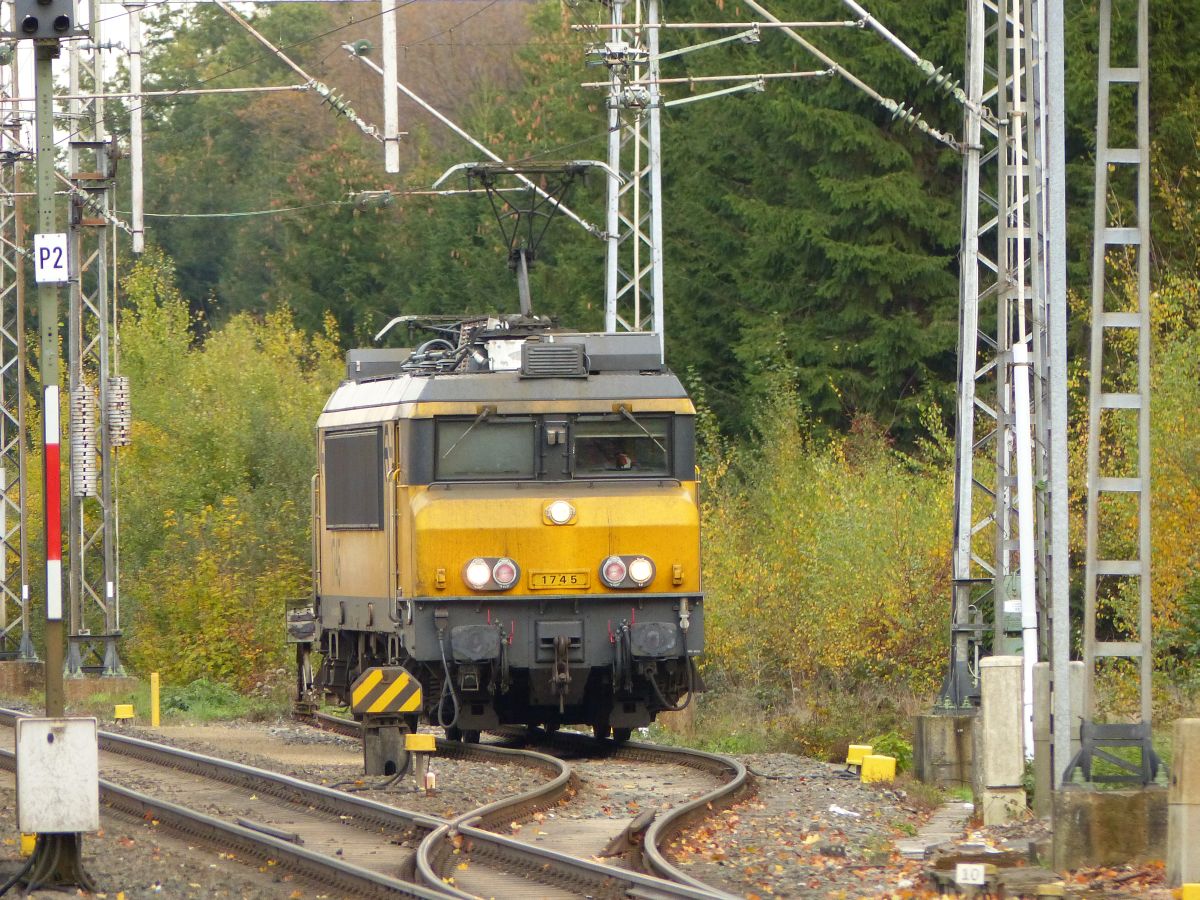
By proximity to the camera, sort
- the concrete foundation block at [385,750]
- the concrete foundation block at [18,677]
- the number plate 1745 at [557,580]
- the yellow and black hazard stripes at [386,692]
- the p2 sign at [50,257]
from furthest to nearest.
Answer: the concrete foundation block at [18,677], the number plate 1745 at [557,580], the concrete foundation block at [385,750], the yellow and black hazard stripes at [386,692], the p2 sign at [50,257]

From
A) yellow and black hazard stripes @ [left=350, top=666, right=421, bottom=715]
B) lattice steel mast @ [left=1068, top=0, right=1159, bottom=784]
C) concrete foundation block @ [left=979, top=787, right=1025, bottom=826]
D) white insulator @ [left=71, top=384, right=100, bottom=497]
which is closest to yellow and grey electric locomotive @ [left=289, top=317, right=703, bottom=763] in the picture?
yellow and black hazard stripes @ [left=350, top=666, right=421, bottom=715]

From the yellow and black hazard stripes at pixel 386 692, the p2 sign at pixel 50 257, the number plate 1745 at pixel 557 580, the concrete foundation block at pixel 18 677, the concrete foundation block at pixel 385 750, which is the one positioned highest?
the p2 sign at pixel 50 257

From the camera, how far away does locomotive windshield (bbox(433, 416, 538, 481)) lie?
1753 cm

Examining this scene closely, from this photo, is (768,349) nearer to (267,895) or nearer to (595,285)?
(595,285)

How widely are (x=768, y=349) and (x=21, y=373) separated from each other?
50.2ft

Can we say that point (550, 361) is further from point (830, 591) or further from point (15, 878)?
point (830, 591)

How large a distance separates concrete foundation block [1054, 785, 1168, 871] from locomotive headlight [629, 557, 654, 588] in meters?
6.50

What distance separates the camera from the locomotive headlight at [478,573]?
1720 cm

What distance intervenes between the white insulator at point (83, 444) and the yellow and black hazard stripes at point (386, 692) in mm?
12340

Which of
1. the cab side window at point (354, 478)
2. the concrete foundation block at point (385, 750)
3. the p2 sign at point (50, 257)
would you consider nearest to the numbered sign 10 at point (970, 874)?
the p2 sign at point (50, 257)

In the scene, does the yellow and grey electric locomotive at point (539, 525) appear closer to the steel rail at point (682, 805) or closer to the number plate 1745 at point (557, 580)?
the number plate 1745 at point (557, 580)

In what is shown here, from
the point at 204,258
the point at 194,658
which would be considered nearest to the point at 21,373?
the point at 194,658

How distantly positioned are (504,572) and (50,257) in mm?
6279

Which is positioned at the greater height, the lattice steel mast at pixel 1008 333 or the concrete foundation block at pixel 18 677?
the lattice steel mast at pixel 1008 333
